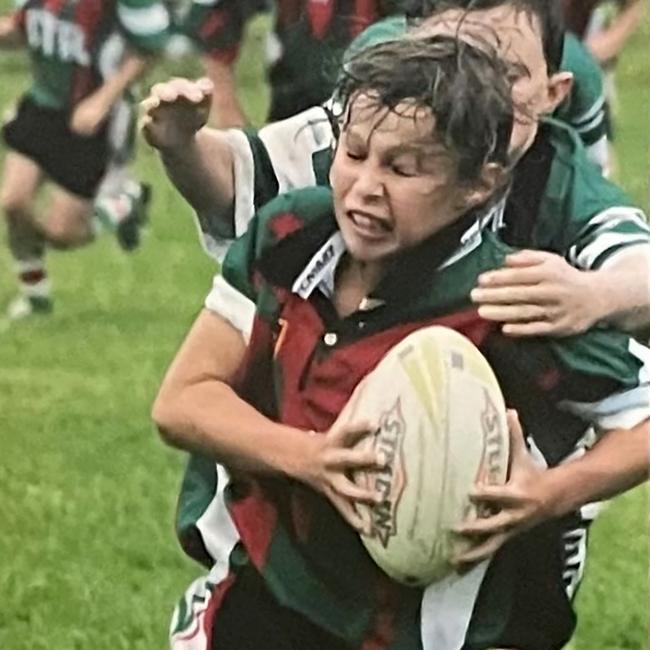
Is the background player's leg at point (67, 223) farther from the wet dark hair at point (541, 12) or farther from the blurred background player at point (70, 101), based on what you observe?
the wet dark hair at point (541, 12)

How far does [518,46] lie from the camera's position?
139cm

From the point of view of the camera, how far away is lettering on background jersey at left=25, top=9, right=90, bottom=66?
147 centimetres

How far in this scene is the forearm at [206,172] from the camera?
144 centimetres

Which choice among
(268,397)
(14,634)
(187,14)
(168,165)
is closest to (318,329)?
(268,397)

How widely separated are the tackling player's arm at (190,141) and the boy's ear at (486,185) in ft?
0.68

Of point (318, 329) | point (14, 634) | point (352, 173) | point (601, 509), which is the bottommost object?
point (14, 634)

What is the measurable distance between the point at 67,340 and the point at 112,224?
0.37ft

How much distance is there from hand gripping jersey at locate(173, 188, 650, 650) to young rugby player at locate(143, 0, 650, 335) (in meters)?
0.02

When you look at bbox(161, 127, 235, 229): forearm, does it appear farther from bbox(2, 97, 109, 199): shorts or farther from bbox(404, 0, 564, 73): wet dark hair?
bbox(404, 0, 564, 73): wet dark hair

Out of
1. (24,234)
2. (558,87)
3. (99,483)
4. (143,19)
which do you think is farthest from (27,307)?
(558,87)

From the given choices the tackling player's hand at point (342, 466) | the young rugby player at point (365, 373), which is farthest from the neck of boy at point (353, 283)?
the tackling player's hand at point (342, 466)

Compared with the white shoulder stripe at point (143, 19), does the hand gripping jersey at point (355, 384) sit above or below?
below

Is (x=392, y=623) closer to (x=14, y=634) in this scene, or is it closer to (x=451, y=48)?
(x=14, y=634)

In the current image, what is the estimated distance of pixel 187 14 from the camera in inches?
57.2
